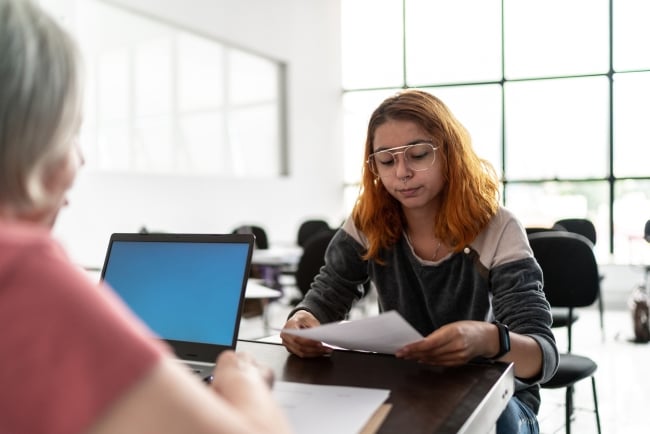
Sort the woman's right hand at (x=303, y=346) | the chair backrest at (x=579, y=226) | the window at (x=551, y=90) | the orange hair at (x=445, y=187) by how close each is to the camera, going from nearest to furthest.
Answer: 1. the woman's right hand at (x=303, y=346)
2. the orange hair at (x=445, y=187)
3. the chair backrest at (x=579, y=226)
4. the window at (x=551, y=90)

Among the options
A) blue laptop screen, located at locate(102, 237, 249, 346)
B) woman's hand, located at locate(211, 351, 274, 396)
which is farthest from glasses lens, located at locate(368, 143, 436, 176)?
woman's hand, located at locate(211, 351, 274, 396)

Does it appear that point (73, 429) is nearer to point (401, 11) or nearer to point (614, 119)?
point (614, 119)

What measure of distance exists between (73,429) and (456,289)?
3.92 ft

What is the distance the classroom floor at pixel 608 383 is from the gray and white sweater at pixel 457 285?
39cm

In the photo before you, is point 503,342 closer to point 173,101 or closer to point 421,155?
point 421,155

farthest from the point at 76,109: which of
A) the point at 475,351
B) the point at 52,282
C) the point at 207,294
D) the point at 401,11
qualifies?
the point at 401,11

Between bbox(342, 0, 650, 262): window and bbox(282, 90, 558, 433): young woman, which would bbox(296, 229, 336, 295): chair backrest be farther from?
bbox(342, 0, 650, 262): window

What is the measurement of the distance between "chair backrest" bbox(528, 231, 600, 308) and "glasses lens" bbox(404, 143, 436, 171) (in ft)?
4.14

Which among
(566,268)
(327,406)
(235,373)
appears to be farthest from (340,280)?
(566,268)

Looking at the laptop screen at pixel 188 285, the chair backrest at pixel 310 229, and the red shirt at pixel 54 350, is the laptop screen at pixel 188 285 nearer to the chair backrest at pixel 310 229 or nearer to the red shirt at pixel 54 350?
the red shirt at pixel 54 350

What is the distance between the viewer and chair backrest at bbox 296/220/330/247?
580 centimetres

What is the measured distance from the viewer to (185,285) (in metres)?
1.12

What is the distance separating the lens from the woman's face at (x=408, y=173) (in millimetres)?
1531

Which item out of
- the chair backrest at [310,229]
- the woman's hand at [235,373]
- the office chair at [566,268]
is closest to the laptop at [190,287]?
the woman's hand at [235,373]
